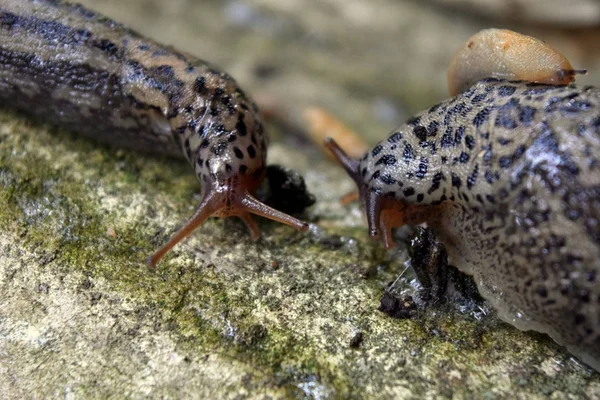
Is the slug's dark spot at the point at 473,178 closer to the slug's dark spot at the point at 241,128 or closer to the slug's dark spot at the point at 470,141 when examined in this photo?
the slug's dark spot at the point at 470,141

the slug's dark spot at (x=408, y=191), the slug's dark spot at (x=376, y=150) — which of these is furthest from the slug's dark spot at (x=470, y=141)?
the slug's dark spot at (x=376, y=150)

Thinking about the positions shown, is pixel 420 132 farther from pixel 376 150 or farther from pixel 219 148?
pixel 219 148

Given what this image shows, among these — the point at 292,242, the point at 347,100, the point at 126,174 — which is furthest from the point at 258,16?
the point at 292,242

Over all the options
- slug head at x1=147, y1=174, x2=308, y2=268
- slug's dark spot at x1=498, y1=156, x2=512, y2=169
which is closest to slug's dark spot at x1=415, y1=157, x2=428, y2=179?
slug's dark spot at x1=498, y1=156, x2=512, y2=169

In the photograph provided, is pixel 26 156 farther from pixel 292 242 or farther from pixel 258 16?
pixel 258 16

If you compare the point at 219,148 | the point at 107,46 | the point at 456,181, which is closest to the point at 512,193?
the point at 456,181

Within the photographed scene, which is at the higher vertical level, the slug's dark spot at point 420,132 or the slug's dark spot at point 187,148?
the slug's dark spot at point 420,132

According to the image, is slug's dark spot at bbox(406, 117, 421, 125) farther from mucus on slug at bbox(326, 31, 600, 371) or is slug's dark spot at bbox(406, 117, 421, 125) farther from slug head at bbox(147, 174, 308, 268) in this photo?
slug head at bbox(147, 174, 308, 268)
